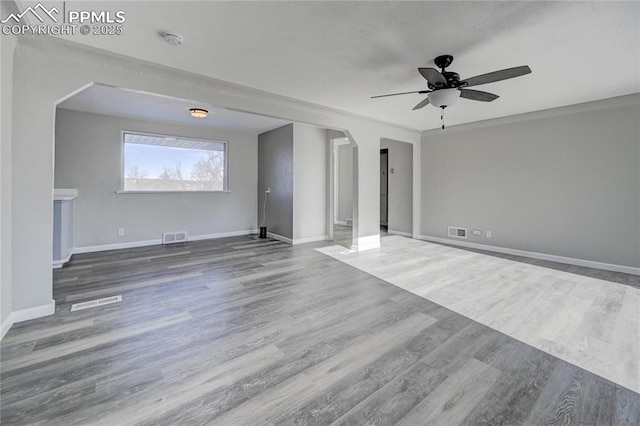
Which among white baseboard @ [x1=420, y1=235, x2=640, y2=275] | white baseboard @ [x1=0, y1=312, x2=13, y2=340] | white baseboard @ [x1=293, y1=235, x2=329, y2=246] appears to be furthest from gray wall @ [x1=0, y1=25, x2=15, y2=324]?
white baseboard @ [x1=420, y1=235, x2=640, y2=275]

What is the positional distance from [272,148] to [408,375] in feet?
18.3

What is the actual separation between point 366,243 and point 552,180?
3.23m

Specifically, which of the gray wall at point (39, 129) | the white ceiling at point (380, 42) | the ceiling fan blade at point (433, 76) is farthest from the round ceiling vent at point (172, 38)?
the ceiling fan blade at point (433, 76)

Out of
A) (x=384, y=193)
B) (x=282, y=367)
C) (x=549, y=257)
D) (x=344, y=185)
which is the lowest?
Answer: (x=282, y=367)

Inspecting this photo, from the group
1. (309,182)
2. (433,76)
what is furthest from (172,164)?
(433,76)

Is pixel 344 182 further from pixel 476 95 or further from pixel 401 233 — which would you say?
pixel 476 95

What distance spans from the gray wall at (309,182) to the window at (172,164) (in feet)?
6.33

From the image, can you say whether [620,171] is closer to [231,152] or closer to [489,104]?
[489,104]

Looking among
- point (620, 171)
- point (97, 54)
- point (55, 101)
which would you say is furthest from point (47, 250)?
point (620, 171)

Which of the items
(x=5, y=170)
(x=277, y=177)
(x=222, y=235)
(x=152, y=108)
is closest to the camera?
(x=5, y=170)

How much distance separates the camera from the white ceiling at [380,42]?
6.77ft

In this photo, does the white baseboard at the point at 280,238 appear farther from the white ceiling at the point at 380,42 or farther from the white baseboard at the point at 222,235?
the white ceiling at the point at 380,42

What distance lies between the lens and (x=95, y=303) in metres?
2.77

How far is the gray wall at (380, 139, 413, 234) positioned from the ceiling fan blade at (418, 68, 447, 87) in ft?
12.7
